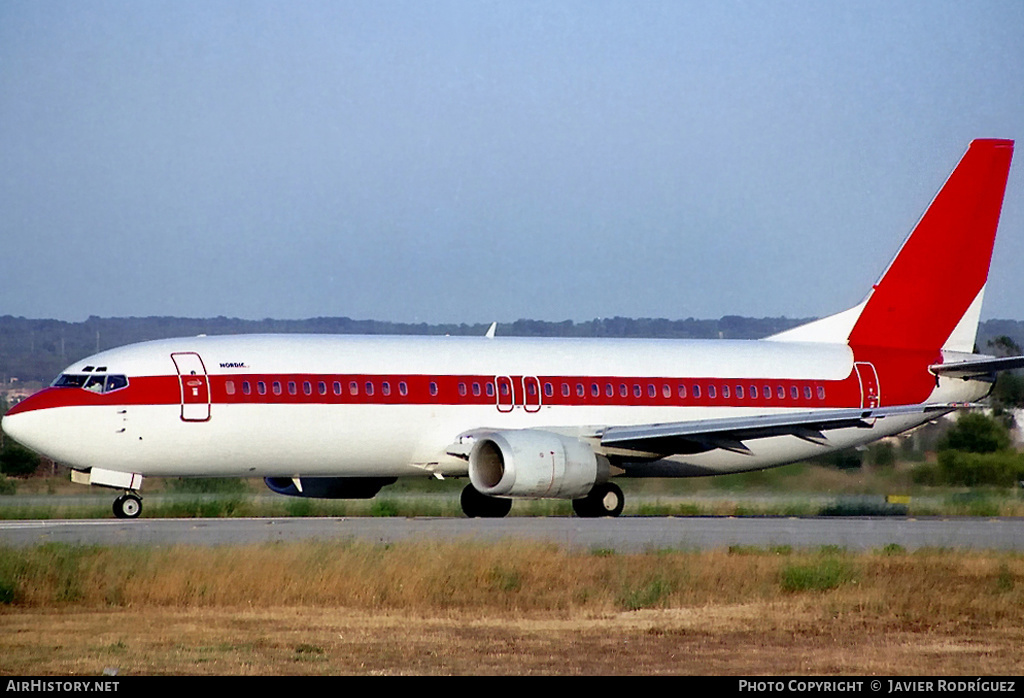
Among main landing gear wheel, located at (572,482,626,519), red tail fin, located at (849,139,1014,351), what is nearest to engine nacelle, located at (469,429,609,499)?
main landing gear wheel, located at (572,482,626,519)

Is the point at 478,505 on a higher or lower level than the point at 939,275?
lower

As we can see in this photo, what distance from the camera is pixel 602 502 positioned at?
29797 millimetres

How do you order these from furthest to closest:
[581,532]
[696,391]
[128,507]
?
[696,391], [128,507], [581,532]

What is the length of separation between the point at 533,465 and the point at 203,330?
87559 millimetres

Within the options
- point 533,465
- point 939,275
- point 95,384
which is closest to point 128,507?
point 95,384

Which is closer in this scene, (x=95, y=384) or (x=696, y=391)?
(x=95, y=384)

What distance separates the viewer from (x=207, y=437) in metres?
27.1

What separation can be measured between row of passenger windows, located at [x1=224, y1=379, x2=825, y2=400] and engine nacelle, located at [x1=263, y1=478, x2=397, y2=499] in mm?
2583

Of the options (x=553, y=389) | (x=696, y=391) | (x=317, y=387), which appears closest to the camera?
(x=317, y=387)

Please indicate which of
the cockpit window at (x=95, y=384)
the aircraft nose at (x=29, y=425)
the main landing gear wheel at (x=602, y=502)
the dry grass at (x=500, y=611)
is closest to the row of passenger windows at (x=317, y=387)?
the cockpit window at (x=95, y=384)

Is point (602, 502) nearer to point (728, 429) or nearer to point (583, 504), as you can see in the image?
point (583, 504)

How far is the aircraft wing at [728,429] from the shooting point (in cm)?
2855

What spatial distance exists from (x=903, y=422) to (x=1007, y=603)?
1780 cm
